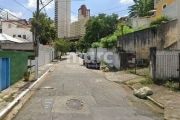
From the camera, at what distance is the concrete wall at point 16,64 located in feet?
38.0

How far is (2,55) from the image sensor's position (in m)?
10.2

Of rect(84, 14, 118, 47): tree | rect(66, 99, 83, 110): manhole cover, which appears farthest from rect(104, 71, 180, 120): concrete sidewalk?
rect(84, 14, 118, 47): tree

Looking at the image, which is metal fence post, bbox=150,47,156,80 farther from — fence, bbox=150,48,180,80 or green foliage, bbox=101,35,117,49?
green foliage, bbox=101,35,117,49

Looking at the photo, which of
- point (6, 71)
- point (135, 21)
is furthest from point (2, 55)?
point (135, 21)

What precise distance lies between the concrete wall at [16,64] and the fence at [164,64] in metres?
8.27

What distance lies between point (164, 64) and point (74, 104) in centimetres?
636

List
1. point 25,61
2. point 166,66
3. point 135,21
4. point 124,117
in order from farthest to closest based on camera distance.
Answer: point 135,21 → point 25,61 → point 166,66 → point 124,117

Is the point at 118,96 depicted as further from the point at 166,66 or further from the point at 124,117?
the point at 166,66

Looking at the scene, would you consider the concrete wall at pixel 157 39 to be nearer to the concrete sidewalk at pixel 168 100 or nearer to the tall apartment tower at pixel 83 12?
the concrete sidewalk at pixel 168 100

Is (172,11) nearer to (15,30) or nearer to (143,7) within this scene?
(143,7)

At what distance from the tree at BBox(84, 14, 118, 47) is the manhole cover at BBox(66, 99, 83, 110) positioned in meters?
44.7

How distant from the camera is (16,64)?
42.4 ft

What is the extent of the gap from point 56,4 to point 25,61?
1196 cm

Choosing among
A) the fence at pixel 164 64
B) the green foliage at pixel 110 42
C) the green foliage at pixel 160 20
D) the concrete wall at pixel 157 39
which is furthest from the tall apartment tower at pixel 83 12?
the fence at pixel 164 64
